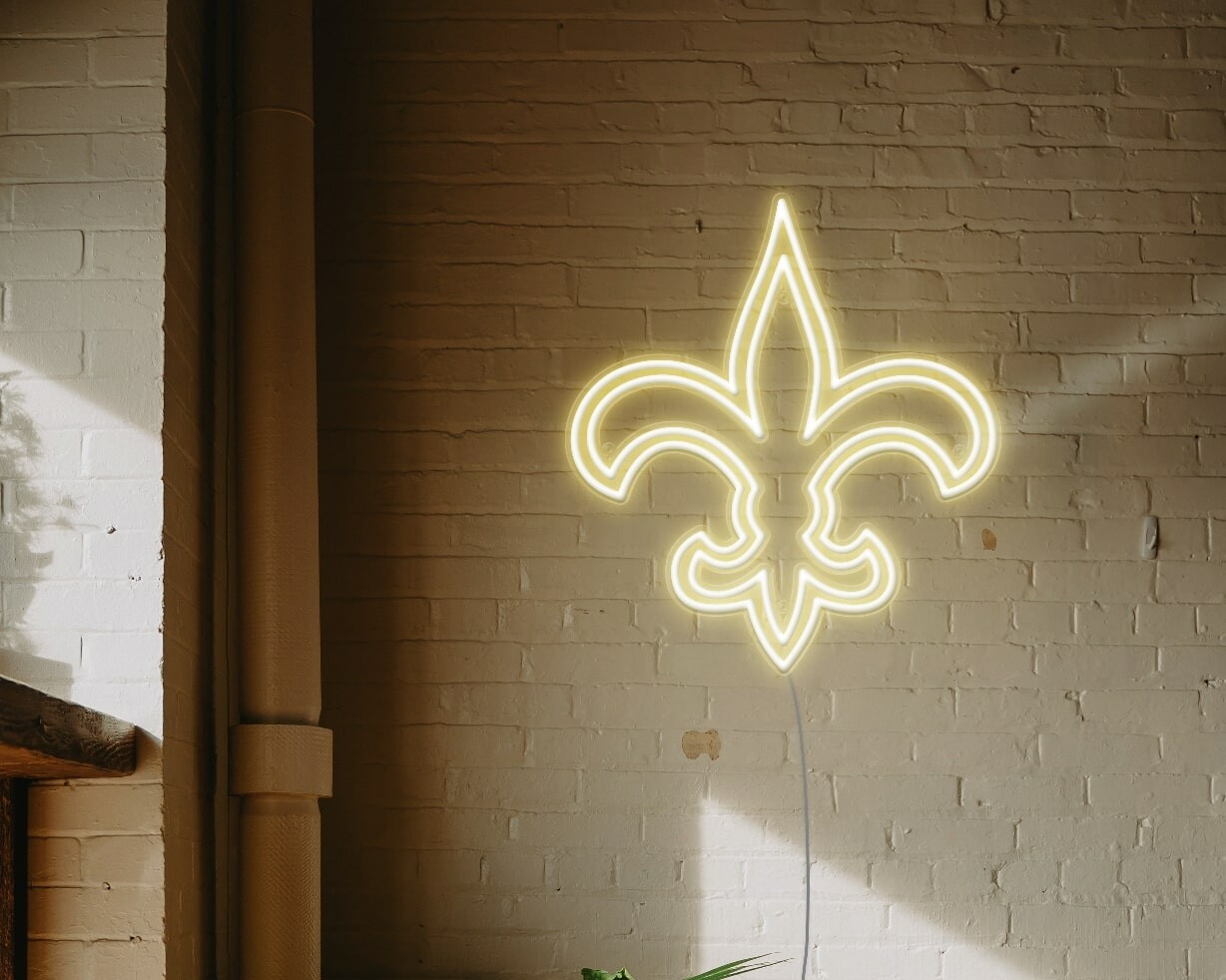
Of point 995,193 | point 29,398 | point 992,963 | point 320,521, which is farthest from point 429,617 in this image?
point 995,193

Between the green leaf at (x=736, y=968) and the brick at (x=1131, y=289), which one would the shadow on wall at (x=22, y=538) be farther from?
the brick at (x=1131, y=289)

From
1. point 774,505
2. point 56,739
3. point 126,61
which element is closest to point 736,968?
point 774,505

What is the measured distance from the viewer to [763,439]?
2.78 m

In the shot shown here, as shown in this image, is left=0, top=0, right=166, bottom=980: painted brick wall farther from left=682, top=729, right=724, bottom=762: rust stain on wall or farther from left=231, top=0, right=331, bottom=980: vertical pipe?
left=682, top=729, right=724, bottom=762: rust stain on wall

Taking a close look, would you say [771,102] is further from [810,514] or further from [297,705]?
[297,705]

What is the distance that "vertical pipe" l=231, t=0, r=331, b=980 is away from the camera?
93.7 inches

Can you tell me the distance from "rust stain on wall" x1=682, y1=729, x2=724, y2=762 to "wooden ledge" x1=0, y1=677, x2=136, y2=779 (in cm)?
108

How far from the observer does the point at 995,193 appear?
9.39 ft

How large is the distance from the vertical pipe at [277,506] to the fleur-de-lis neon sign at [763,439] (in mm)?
552

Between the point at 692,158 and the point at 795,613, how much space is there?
0.96 m

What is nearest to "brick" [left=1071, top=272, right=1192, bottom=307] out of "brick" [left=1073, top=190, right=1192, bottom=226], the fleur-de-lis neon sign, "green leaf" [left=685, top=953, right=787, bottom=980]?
"brick" [left=1073, top=190, right=1192, bottom=226]

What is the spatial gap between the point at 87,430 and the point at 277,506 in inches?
16.0

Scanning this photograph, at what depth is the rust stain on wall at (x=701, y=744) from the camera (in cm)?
269

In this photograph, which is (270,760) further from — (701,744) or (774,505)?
(774,505)
